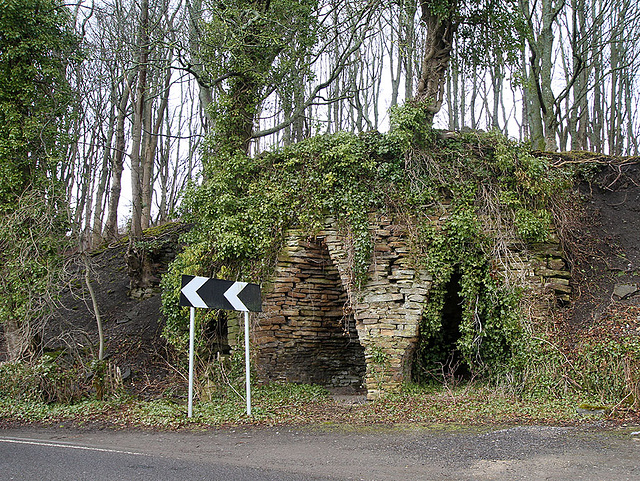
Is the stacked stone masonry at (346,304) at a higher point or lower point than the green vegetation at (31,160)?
lower

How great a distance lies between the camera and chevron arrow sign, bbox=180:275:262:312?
25.2 feet

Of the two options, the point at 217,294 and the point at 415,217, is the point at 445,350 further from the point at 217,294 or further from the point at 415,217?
the point at 217,294

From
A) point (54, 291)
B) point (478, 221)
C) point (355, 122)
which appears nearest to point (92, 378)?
point (54, 291)

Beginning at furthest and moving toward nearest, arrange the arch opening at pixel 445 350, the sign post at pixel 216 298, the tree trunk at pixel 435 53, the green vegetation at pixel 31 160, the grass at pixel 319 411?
the tree trunk at pixel 435 53 → the green vegetation at pixel 31 160 → the arch opening at pixel 445 350 → the sign post at pixel 216 298 → the grass at pixel 319 411

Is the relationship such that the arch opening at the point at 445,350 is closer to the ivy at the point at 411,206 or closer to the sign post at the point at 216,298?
the ivy at the point at 411,206

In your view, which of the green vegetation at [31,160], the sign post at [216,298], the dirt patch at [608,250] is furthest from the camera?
the green vegetation at [31,160]

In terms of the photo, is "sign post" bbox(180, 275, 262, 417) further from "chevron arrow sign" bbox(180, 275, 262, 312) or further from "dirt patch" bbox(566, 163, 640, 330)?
"dirt patch" bbox(566, 163, 640, 330)

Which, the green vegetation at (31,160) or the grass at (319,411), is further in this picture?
the green vegetation at (31,160)

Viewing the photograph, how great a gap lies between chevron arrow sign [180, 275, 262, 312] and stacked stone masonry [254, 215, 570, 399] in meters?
2.39

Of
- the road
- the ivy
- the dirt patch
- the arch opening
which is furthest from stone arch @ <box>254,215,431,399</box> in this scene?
the road

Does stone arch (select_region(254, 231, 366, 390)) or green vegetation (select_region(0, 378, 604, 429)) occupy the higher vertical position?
stone arch (select_region(254, 231, 366, 390))

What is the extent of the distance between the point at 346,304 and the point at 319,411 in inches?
96.1

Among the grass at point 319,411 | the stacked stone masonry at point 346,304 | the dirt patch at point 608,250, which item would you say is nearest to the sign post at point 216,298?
the grass at point 319,411

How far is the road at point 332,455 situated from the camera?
15.0ft
